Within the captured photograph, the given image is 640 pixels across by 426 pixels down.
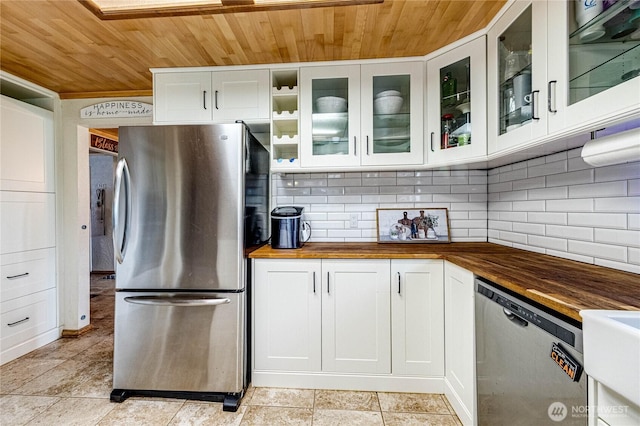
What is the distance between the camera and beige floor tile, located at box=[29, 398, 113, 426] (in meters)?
1.61

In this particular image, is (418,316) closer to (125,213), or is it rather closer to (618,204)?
(618,204)

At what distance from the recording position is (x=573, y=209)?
4.91 feet

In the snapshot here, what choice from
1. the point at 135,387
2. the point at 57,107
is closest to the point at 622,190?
the point at 135,387

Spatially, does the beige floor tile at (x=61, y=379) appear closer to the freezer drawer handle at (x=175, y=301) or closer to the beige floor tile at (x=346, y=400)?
the freezer drawer handle at (x=175, y=301)

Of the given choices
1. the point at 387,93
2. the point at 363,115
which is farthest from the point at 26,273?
the point at 387,93

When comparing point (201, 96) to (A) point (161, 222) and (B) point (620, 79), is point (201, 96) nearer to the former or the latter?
(A) point (161, 222)

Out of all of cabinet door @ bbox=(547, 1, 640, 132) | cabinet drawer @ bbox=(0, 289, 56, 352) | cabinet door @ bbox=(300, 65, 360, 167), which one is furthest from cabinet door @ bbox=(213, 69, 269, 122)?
cabinet drawer @ bbox=(0, 289, 56, 352)

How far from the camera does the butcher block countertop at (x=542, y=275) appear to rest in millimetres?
893

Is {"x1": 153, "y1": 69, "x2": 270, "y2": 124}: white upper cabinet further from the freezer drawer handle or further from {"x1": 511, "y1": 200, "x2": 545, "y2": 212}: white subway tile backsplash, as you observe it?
{"x1": 511, "y1": 200, "x2": 545, "y2": 212}: white subway tile backsplash

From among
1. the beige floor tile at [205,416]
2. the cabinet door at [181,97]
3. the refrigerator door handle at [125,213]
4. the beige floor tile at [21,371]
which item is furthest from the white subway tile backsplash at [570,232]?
the beige floor tile at [21,371]

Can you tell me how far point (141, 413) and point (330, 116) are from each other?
223 centimetres

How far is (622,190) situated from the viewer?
4.12 ft

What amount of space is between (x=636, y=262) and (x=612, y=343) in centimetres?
89

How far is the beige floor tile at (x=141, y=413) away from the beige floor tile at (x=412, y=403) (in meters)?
1.25
